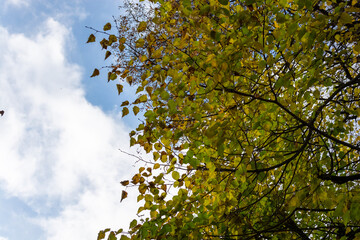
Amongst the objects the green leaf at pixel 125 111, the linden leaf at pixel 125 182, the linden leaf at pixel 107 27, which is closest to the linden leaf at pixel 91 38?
the linden leaf at pixel 107 27

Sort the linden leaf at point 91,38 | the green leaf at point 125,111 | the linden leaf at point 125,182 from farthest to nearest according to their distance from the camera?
the linden leaf at point 125,182 → the green leaf at point 125,111 → the linden leaf at point 91,38

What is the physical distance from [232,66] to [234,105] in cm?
61

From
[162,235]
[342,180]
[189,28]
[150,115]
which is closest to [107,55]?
[150,115]

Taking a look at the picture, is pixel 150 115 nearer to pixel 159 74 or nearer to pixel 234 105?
pixel 159 74

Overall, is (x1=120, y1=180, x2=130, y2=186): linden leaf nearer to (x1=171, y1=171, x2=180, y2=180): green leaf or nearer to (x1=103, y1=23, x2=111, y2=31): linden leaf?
(x1=171, y1=171, x2=180, y2=180): green leaf

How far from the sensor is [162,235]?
10.9 ft

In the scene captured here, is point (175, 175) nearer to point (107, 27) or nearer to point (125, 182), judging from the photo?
point (125, 182)

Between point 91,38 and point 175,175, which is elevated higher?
point 91,38

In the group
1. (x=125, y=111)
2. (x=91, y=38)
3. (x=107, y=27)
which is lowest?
(x=125, y=111)

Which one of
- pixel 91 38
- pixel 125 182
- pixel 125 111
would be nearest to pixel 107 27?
pixel 91 38

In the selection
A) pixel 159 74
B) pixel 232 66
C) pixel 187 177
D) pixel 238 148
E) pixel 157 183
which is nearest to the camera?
pixel 232 66

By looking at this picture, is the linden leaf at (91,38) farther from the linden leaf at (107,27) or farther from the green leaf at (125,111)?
the green leaf at (125,111)

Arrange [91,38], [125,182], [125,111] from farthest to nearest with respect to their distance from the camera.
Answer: [125,182], [125,111], [91,38]

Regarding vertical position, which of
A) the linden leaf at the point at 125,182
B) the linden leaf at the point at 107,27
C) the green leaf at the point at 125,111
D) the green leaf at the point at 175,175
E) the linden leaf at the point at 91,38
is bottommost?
the green leaf at the point at 175,175
